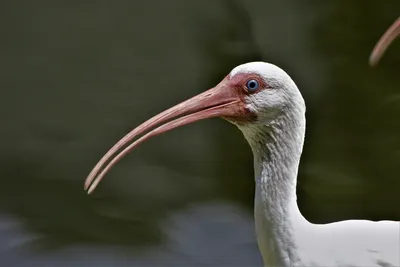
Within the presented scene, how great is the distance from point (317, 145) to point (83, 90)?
128cm

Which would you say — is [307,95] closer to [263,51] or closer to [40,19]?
[263,51]

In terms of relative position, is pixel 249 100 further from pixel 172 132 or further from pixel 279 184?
pixel 172 132

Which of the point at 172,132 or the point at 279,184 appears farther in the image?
the point at 172,132

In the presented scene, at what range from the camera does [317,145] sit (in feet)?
17.9

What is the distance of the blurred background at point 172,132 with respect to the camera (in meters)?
4.91

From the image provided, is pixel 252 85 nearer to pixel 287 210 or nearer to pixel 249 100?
pixel 249 100

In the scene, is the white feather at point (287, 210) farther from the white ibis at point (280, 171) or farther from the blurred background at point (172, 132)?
the blurred background at point (172, 132)

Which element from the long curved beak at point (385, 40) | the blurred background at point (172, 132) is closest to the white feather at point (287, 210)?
the long curved beak at point (385, 40)

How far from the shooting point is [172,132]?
219 inches

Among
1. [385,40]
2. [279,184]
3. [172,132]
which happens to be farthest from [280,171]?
[172,132]

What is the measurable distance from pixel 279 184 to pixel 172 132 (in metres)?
2.58

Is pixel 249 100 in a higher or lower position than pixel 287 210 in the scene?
higher

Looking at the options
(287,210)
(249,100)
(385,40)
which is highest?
(385,40)

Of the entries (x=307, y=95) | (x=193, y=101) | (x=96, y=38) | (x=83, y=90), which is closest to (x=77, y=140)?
(x=83, y=90)
